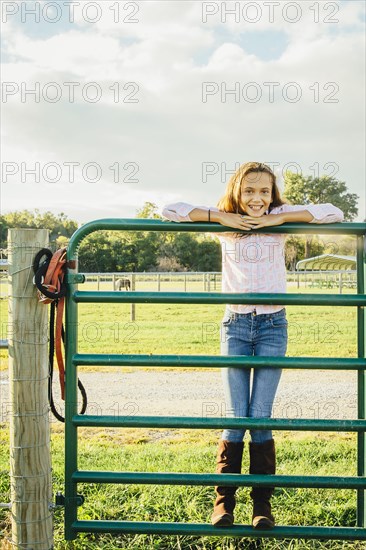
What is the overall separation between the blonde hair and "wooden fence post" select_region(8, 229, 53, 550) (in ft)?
2.97

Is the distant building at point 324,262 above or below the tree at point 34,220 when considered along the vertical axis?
below

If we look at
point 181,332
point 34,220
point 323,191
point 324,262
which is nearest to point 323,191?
point 323,191

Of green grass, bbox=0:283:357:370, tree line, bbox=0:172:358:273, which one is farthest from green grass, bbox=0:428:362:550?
tree line, bbox=0:172:358:273

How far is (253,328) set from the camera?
2.82 m

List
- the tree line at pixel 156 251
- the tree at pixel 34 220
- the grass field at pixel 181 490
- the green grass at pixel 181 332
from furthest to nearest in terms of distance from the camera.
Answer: the tree at pixel 34 220 → the tree line at pixel 156 251 → the green grass at pixel 181 332 → the grass field at pixel 181 490

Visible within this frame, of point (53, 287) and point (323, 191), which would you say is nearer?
point (53, 287)

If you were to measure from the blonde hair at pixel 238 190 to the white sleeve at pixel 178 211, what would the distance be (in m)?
0.26

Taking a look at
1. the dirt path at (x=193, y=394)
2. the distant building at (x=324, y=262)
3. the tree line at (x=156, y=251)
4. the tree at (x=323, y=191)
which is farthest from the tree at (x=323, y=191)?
the dirt path at (x=193, y=394)

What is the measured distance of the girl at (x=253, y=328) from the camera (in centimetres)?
280

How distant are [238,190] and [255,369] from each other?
88cm

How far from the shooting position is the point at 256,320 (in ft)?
9.26

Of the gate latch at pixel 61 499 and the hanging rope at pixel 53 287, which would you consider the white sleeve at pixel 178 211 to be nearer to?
the hanging rope at pixel 53 287

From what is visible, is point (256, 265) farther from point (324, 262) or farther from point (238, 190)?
point (324, 262)

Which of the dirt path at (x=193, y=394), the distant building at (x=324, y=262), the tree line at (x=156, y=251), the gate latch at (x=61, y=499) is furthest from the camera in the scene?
the tree line at (x=156, y=251)
